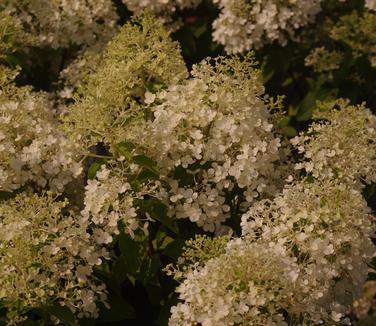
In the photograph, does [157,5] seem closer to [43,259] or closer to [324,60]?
[324,60]

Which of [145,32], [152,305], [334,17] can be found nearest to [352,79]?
[334,17]

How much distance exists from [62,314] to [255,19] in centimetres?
311

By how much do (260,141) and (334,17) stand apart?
363 cm

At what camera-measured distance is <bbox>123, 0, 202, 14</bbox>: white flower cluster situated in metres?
6.52

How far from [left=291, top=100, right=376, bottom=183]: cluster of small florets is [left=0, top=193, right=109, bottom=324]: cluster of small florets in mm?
1271

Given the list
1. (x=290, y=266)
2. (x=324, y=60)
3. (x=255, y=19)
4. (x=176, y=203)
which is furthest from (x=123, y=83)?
(x=324, y=60)

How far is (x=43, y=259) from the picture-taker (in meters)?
3.80

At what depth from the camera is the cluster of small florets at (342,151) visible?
14.5ft

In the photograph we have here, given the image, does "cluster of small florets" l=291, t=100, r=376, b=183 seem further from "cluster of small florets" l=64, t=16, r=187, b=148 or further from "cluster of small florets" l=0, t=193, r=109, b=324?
"cluster of small florets" l=0, t=193, r=109, b=324

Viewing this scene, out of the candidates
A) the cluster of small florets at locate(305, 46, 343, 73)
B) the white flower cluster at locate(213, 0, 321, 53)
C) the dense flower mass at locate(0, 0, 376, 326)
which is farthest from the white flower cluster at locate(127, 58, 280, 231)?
the cluster of small florets at locate(305, 46, 343, 73)

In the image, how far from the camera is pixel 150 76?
482 centimetres

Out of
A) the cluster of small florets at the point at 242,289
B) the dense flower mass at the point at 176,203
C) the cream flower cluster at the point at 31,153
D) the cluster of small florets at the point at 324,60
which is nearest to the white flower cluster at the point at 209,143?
the dense flower mass at the point at 176,203

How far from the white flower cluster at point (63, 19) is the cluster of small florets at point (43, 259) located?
2.48 m

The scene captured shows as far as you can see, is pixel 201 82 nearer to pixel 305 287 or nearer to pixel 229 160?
pixel 229 160
